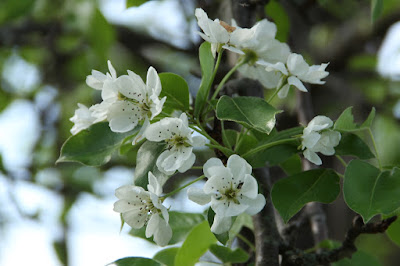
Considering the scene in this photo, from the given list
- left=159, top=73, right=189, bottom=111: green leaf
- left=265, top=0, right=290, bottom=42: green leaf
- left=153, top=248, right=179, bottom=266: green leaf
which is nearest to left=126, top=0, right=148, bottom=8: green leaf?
left=265, top=0, right=290, bottom=42: green leaf

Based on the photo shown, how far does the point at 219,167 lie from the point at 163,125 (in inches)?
4.3

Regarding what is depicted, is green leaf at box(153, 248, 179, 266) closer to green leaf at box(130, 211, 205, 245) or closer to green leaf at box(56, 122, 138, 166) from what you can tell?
green leaf at box(130, 211, 205, 245)

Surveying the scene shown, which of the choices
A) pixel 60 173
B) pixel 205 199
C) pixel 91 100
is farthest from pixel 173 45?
pixel 205 199

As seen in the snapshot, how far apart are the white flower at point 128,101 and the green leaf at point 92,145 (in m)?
0.08

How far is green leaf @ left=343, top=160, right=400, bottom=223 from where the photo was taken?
33.0 inches

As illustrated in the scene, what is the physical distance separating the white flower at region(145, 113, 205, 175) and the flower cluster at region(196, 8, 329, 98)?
0.54ft

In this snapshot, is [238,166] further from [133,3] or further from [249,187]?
[133,3]

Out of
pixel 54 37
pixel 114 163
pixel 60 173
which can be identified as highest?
pixel 54 37

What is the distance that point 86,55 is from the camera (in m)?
2.94

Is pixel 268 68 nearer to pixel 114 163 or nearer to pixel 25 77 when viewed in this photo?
pixel 114 163

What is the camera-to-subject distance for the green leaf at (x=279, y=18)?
1.40m

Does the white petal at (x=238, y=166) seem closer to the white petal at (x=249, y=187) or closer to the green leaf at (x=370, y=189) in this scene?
the white petal at (x=249, y=187)

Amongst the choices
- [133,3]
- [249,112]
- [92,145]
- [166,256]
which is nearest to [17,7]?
[133,3]

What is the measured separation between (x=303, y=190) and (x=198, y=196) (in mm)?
213
